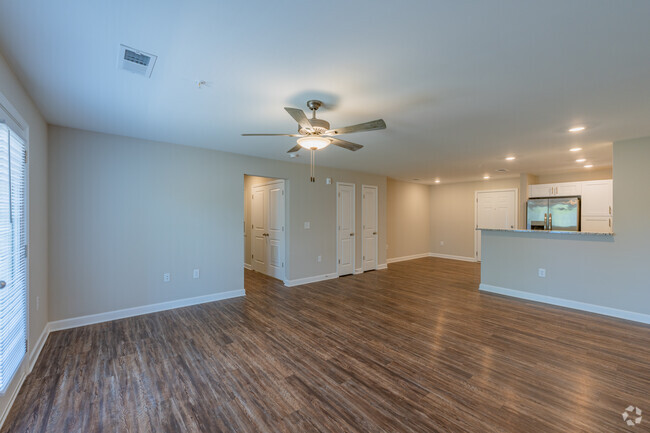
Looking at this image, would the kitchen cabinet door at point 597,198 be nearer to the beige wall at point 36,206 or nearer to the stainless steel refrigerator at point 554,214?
the stainless steel refrigerator at point 554,214

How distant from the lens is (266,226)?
6199 mm

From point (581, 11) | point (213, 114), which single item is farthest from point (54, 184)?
point (581, 11)

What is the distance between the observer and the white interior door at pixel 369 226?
6.71 m

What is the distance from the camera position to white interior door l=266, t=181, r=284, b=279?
5668 mm

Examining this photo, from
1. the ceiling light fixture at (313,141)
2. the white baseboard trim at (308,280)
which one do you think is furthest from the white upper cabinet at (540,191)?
the ceiling light fixture at (313,141)

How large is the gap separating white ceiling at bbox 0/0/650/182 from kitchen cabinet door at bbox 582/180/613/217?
2.76m

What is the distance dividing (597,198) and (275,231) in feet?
21.5

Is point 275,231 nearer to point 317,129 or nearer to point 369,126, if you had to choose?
point 317,129

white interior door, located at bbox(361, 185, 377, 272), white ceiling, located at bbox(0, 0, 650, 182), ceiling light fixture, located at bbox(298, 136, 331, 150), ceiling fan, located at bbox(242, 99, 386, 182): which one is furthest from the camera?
white interior door, located at bbox(361, 185, 377, 272)

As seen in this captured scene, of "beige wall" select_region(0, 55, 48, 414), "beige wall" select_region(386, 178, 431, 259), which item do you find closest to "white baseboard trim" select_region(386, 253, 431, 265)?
"beige wall" select_region(386, 178, 431, 259)

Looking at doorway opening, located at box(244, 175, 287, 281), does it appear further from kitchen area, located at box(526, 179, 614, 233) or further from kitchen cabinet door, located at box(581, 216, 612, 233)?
kitchen cabinet door, located at box(581, 216, 612, 233)

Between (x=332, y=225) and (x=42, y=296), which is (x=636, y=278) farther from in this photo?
(x=42, y=296)

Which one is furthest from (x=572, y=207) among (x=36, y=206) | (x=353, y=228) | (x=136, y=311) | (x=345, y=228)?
(x=36, y=206)

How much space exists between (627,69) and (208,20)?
2878 mm
